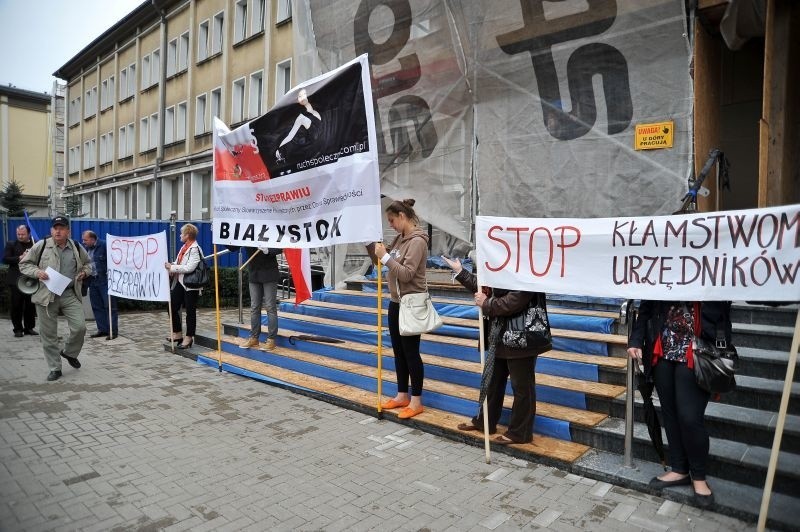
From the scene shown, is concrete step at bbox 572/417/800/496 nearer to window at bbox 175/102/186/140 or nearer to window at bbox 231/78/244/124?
window at bbox 231/78/244/124

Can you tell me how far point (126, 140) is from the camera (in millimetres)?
29531

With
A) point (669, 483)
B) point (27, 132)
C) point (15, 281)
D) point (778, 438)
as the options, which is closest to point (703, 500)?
point (669, 483)

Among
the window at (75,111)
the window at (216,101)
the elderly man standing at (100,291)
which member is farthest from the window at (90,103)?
the elderly man standing at (100,291)

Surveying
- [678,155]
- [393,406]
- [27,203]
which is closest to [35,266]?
[393,406]

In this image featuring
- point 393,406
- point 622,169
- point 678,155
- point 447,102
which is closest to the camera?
point 393,406

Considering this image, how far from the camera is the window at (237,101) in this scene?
20688 mm

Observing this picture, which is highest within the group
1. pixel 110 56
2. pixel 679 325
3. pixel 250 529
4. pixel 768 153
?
pixel 110 56

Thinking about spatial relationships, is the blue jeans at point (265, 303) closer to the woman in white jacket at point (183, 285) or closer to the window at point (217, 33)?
the woman in white jacket at point (183, 285)

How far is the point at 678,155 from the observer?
6.27 meters

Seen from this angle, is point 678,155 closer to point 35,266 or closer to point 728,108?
A: point 728,108

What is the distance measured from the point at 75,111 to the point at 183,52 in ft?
58.4

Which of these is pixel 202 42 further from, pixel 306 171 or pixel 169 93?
pixel 306 171

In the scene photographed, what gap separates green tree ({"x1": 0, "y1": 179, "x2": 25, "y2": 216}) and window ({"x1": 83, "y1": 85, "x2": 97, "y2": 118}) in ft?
38.8

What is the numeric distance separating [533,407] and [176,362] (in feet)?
18.1
